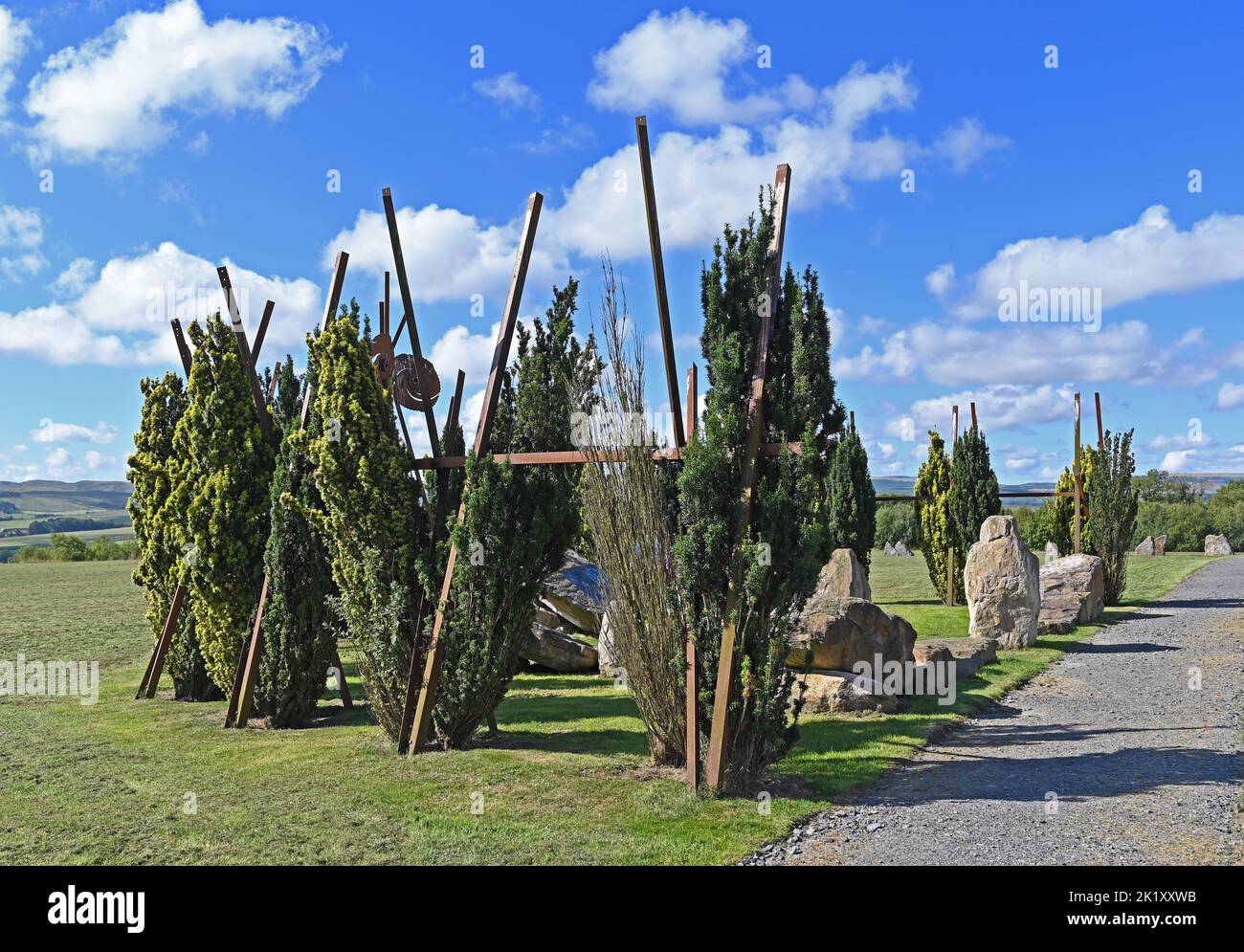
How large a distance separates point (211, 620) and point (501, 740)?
4170 mm

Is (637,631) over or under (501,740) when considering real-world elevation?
over

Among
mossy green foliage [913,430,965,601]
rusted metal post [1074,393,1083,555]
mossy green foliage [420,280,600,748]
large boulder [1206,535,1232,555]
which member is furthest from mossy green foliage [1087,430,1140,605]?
large boulder [1206,535,1232,555]

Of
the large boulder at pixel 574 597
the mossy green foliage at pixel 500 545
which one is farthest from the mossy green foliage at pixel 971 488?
the mossy green foliage at pixel 500 545

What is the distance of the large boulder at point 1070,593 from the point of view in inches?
751

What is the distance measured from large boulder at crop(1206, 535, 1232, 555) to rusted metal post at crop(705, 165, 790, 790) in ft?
155

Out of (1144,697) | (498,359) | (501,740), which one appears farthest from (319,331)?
(1144,697)

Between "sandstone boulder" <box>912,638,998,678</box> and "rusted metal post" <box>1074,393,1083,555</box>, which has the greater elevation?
"rusted metal post" <box>1074,393,1083,555</box>

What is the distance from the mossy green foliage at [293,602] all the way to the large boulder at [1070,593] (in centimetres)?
1409

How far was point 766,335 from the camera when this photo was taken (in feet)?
26.4

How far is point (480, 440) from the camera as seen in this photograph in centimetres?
955

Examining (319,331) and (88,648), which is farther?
(88,648)

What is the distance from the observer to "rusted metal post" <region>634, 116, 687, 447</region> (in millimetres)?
8094

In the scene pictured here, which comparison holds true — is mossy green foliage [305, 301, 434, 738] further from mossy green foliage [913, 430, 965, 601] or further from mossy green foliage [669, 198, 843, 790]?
mossy green foliage [913, 430, 965, 601]
